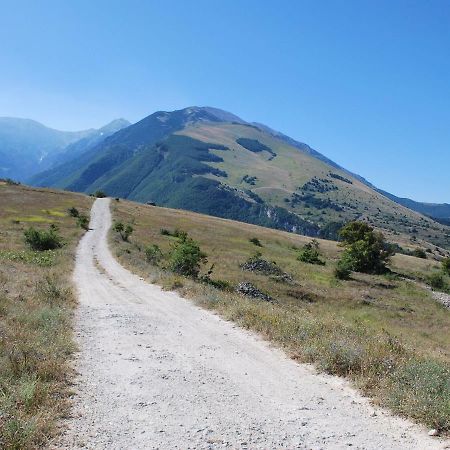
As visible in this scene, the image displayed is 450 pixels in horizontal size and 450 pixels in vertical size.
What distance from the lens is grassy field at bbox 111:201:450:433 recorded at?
377 inches

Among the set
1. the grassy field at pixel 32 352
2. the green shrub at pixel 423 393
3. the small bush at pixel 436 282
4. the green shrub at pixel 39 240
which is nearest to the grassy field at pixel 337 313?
the green shrub at pixel 423 393

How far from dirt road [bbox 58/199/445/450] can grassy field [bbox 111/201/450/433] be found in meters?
0.62

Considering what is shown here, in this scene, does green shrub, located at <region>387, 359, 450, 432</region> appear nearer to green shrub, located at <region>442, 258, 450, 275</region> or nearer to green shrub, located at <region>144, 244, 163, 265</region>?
green shrub, located at <region>144, 244, 163, 265</region>

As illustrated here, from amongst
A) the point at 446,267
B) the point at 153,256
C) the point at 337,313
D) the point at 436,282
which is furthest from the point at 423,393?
the point at 446,267

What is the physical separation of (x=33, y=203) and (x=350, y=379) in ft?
313

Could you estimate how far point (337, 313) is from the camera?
122 feet

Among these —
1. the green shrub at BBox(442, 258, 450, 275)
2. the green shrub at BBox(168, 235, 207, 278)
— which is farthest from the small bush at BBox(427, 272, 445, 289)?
the green shrub at BBox(168, 235, 207, 278)

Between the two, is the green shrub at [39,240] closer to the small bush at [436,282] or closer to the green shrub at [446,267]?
the small bush at [436,282]

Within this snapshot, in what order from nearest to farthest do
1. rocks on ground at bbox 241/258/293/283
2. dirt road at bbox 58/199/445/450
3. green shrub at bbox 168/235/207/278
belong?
dirt road at bbox 58/199/445/450
green shrub at bbox 168/235/207/278
rocks on ground at bbox 241/258/293/283

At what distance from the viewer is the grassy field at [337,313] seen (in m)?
9.58

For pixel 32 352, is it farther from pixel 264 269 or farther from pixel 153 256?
pixel 264 269

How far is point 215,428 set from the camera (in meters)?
7.89

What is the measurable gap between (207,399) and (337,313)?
29.7 meters

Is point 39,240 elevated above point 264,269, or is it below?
below
